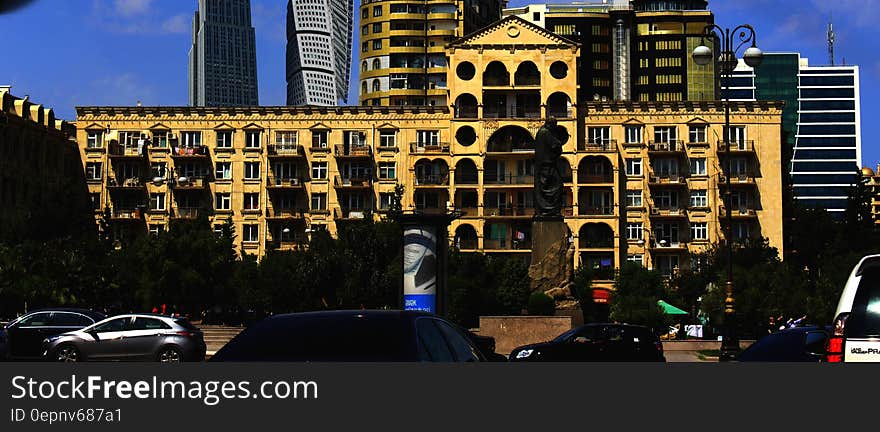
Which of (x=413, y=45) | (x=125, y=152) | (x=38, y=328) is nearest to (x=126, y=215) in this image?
(x=125, y=152)

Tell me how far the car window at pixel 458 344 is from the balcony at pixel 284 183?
75574 mm

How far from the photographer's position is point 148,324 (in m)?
29.0

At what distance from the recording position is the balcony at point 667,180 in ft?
284

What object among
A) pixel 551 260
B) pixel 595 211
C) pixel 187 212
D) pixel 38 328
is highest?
pixel 187 212

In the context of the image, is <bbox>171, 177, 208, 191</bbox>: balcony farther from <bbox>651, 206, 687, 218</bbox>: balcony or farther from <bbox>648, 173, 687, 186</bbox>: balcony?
<bbox>651, 206, 687, 218</bbox>: balcony

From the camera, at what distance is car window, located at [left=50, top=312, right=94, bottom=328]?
3253cm

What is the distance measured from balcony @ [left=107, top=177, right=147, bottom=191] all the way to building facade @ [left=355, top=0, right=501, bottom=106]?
146 feet

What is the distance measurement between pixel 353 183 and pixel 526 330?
51.1m

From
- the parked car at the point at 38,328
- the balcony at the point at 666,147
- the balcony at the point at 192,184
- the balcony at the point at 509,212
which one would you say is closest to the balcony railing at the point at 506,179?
the balcony at the point at 509,212

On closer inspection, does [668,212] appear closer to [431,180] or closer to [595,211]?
[595,211]

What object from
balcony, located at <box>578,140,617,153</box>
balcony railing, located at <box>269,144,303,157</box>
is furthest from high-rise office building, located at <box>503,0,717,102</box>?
balcony railing, located at <box>269,144,303,157</box>

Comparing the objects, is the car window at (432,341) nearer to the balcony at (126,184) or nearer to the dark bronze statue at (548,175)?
the dark bronze statue at (548,175)
